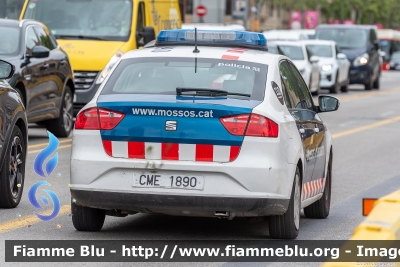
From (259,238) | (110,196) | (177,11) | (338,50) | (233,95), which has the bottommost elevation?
(338,50)

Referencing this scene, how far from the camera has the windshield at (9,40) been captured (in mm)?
14967

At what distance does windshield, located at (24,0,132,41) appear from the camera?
19625mm

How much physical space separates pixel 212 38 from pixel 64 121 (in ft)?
27.5

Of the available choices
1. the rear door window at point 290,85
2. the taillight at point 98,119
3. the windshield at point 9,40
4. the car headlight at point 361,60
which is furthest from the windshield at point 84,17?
the car headlight at point 361,60

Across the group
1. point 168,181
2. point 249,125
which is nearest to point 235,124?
point 249,125

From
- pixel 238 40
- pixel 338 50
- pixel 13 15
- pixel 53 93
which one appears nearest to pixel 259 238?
pixel 238 40

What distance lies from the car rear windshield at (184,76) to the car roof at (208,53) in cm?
8

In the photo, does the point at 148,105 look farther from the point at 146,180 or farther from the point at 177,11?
the point at 177,11

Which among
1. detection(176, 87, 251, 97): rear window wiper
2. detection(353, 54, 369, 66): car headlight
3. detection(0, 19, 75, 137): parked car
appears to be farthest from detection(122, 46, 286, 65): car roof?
detection(353, 54, 369, 66): car headlight

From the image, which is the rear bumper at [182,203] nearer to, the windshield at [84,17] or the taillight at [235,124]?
the taillight at [235,124]

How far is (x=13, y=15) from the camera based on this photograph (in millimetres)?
20500

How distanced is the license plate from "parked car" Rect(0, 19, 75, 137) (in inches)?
284

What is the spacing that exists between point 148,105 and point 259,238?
1.34 metres

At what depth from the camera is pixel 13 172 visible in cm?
930
